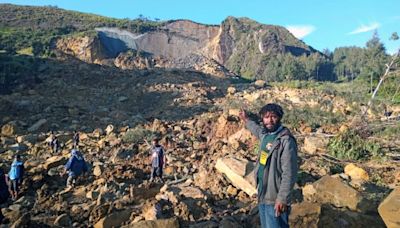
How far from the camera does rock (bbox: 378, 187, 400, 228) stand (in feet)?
14.3

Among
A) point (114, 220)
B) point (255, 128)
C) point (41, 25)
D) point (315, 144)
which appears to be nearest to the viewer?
point (255, 128)

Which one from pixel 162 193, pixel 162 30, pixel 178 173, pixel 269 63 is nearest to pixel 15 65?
pixel 178 173

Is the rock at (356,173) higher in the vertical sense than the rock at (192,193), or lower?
higher

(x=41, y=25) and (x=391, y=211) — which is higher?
(x=41, y=25)

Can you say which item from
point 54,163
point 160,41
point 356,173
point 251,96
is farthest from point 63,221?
point 160,41

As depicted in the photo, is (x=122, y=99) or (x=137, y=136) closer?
(x=137, y=136)

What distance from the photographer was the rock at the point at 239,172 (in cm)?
649

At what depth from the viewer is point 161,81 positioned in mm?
26922

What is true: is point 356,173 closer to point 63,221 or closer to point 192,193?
point 192,193

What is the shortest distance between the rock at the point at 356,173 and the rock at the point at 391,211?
2.69 metres

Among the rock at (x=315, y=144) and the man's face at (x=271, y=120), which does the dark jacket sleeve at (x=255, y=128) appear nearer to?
the man's face at (x=271, y=120)

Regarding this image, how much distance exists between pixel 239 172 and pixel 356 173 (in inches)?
78.0

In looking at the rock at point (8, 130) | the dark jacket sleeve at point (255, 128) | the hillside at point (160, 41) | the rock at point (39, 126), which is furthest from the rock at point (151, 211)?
the hillside at point (160, 41)

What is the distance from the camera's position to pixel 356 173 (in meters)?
7.34
